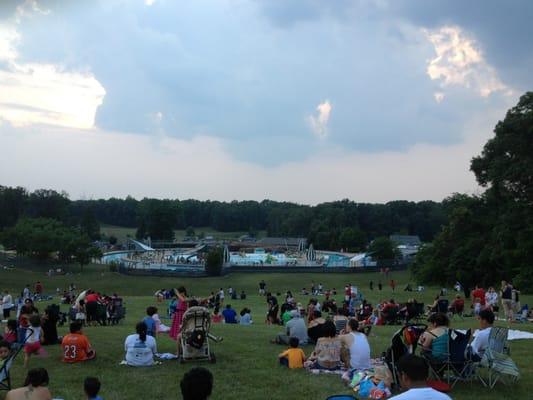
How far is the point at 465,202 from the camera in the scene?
44875mm

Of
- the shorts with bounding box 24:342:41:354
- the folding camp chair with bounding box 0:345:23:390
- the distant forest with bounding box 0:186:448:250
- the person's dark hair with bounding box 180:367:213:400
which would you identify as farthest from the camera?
the distant forest with bounding box 0:186:448:250

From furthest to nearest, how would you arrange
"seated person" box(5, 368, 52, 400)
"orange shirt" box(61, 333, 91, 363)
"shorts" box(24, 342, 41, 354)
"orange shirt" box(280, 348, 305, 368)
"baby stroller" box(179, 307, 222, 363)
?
1. "shorts" box(24, 342, 41, 354)
2. "orange shirt" box(61, 333, 91, 363)
3. "baby stroller" box(179, 307, 222, 363)
4. "orange shirt" box(280, 348, 305, 368)
5. "seated person" box(5, 368, 52, 400)

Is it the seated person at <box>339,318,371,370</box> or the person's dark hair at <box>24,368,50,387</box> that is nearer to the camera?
the person's dark hair at <box>24,368,50,387</box>

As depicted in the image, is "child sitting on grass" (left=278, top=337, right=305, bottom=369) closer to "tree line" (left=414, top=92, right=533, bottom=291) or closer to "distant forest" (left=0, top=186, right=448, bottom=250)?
"tree line" (left=414, top=92, right=533, bottom=291)

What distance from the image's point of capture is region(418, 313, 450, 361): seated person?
9242 millimetres

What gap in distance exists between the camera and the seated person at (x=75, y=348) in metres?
11.9

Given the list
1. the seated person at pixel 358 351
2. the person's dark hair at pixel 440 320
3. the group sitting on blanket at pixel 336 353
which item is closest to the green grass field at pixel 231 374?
the group sitting on blanket at pixel 336 353

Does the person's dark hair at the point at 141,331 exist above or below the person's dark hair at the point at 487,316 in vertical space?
below

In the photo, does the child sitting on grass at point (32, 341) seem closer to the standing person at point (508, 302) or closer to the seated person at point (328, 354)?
the seated person at point (328, 354)

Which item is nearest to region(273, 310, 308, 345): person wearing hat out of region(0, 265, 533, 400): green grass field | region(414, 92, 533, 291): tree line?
region(0, 265, 533, 400): green grass field

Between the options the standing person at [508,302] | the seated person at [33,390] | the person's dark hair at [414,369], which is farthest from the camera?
the standing person at [508,302]

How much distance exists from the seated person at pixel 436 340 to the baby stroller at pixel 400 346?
316 millimetres

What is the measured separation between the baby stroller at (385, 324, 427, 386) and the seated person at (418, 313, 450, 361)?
316 millimetres

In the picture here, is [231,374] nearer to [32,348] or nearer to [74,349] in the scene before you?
[74,349]
